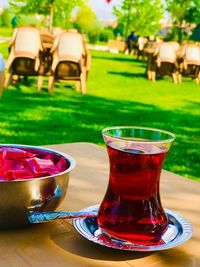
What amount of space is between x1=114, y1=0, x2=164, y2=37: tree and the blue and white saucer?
33.4m

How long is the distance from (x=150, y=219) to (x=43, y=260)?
0.59 feet

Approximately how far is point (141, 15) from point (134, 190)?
3499 centimetres

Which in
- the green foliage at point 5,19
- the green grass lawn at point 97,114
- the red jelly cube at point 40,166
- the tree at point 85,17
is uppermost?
the tree at point 85,17

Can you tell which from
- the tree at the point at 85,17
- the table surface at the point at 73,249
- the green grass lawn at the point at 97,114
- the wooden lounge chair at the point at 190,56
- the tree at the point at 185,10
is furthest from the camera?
the tree at the point at 85,17

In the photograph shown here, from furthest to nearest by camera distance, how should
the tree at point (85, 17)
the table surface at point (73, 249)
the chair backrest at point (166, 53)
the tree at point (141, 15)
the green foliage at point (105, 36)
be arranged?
the tree at point (85, 17), the green foliage at point (105, 36), the tree at point (141, 15), the chair backrest at point (166, 53), the table surface at point (73, 249)

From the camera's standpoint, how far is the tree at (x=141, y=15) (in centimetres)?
3372

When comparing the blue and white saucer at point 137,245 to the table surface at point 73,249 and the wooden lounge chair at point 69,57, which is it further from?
the wooden lounge chair at point 69,57

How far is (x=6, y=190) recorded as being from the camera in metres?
0.79

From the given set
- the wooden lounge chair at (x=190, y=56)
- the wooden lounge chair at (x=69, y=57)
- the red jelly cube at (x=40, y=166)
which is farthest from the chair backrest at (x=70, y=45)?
the red jelly cube at (x=40, y=166)

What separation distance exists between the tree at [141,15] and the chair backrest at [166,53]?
23278mm

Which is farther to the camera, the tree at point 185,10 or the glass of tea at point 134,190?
the tree at point 185,10

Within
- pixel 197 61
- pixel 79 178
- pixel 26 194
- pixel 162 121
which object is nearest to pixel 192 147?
pixel 162 121

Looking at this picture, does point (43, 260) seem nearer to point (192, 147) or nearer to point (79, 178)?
point (79, 178)

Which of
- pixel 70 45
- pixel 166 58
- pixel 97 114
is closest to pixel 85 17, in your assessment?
pixel 166 58
